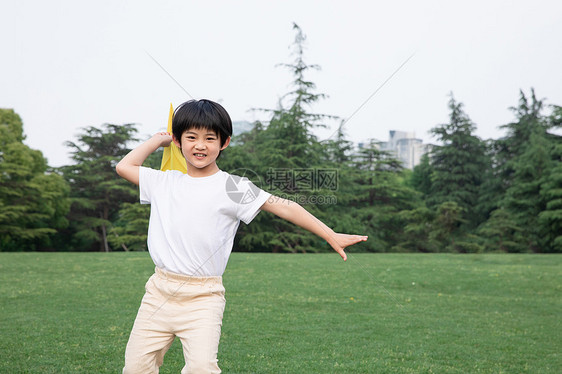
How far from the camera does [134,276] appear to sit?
1038cm

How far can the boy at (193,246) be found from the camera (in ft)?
8.15

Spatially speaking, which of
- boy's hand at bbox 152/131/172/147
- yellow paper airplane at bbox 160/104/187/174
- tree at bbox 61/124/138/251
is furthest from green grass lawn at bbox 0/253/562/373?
tree at bbox 61/124/138/251

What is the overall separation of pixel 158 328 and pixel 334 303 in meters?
5.78

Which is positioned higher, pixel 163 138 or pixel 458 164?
pixel 458 164

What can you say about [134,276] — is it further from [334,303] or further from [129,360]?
[129,360]

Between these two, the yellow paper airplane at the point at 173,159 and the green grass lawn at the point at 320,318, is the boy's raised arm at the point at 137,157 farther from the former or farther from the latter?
the green grass lawn at the point at 320,318

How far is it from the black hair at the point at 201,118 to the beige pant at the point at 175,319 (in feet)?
2.43

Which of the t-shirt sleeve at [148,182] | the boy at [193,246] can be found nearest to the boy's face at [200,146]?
the boy at [193,246]

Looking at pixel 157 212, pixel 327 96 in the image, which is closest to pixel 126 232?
pixel 327 96

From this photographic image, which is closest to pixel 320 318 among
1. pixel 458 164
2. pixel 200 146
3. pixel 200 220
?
pixel 200 220

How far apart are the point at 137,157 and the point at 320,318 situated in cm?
464

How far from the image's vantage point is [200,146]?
99.5 inches

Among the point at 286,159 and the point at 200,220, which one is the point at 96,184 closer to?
the point at 286,159

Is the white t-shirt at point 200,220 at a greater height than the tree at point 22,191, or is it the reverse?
the tree at point 22,191
